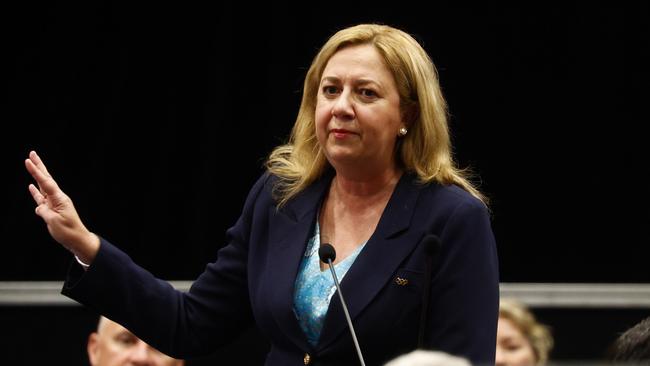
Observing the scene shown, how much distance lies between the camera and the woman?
Answer: 2688 millimetres

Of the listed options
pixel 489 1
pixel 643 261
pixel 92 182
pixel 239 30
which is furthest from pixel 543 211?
pixel 92 182

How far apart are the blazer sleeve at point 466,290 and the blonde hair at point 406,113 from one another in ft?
0.41

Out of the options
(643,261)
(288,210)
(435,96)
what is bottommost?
(643,261)

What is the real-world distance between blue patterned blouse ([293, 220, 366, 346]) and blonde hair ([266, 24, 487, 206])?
8.6 inches

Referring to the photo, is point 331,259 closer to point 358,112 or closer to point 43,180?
point 358,112

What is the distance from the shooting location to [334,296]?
271cm

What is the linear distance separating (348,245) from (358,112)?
300 millimetres

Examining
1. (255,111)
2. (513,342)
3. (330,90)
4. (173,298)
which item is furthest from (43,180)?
(255,111)

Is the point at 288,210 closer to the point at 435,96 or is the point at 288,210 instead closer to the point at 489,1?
the point at 435,96

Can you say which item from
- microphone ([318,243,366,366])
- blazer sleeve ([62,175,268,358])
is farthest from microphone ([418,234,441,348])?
blazer sleeve ([62,175,268,358])

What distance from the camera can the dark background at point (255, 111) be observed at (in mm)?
5250

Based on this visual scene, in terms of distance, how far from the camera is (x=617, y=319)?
427 cm

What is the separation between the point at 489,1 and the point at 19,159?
2.09 metres

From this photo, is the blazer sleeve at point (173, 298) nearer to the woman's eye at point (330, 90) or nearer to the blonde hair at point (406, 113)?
the blonde hair at point (406, 113)
